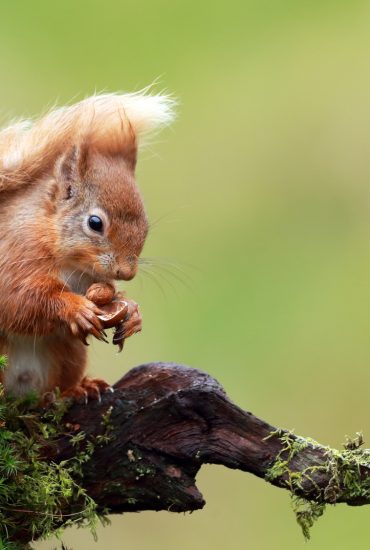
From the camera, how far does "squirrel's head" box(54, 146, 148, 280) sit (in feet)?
9.16

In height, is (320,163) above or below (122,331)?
above

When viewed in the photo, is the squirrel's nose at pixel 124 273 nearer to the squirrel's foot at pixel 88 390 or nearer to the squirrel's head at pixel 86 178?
the squirrel's head at pixel 86 178

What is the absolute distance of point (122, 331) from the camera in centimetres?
272

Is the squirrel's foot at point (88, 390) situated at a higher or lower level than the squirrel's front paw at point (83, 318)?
lower

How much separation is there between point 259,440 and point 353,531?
2561 mm

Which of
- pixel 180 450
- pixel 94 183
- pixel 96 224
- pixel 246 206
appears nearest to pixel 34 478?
pixel 180 450

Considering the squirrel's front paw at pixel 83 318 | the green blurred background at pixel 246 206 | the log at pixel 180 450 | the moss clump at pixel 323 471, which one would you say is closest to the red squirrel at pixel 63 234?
the squirrel's front paw at pixel 83 318

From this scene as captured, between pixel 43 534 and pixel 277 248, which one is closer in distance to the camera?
pixel 43 534

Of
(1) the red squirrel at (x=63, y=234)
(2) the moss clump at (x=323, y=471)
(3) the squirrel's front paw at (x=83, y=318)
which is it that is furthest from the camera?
(1) the red squirrel at (x=63, y=234)

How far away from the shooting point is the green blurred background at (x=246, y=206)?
4.93m

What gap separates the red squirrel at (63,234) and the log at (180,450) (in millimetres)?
136

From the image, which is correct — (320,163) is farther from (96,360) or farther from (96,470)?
(96,470)

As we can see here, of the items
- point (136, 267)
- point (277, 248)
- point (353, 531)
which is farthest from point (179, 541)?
point (136, 267)

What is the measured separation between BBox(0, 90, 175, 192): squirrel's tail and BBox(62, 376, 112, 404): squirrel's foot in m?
0.50
